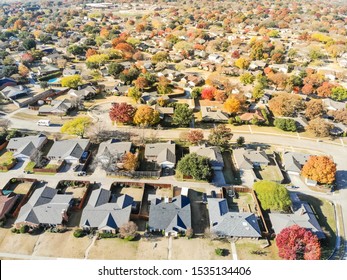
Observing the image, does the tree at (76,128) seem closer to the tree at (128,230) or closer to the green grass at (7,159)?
the green grass at (7,159)

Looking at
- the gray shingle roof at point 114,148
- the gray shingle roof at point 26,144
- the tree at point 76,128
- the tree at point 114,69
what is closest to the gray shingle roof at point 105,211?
the gray shingle roof at point 114,148

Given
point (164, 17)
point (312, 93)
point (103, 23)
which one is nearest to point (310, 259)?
point (312, 93)

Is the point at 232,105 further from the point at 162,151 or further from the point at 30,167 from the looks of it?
the point at 30,167

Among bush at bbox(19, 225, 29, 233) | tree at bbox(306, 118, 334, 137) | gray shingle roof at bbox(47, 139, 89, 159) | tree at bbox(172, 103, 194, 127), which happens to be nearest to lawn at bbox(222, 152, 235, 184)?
tree at bbox(172, 103, 194, 127)

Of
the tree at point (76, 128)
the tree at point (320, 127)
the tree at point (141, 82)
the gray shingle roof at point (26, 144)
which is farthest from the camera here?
the tree at point (141, 82)

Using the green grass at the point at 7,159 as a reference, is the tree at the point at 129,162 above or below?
above

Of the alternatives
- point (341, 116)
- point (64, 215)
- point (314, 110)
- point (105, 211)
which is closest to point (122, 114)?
point (105, 211)

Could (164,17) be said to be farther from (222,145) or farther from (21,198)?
(21,198)
